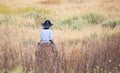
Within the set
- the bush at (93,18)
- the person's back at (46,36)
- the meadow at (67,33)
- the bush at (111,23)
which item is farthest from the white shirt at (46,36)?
the bush at (93,18)

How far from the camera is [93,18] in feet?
34.0

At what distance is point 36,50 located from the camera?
7.81 metres

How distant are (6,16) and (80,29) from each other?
1.61 m

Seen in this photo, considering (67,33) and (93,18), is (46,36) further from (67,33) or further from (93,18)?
(93,18)

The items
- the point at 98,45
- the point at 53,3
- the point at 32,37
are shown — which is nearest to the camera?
the point at 98,45

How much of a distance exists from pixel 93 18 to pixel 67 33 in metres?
1.10

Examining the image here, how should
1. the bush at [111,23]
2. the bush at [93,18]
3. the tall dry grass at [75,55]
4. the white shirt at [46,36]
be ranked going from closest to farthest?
the tall dry grass at [75,55], the white shirt at [46,36], the bush at [111,23], the bush at [93,18]

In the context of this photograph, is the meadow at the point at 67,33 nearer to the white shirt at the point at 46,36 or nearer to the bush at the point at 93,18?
the bush at the point at 93,18

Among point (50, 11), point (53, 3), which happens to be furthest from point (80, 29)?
point (53, 3)

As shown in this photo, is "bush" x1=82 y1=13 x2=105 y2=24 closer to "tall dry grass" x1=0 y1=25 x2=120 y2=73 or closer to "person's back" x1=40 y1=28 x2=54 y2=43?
"tall dry grass" x1=0 y1=25 x2=120 y2=73

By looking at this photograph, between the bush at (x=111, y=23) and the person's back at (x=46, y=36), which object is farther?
the bush at (x=111, y=23)

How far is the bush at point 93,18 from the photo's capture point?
10.4m

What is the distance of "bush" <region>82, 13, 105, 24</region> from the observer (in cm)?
1038

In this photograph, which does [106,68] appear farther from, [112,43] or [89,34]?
[89,34]
